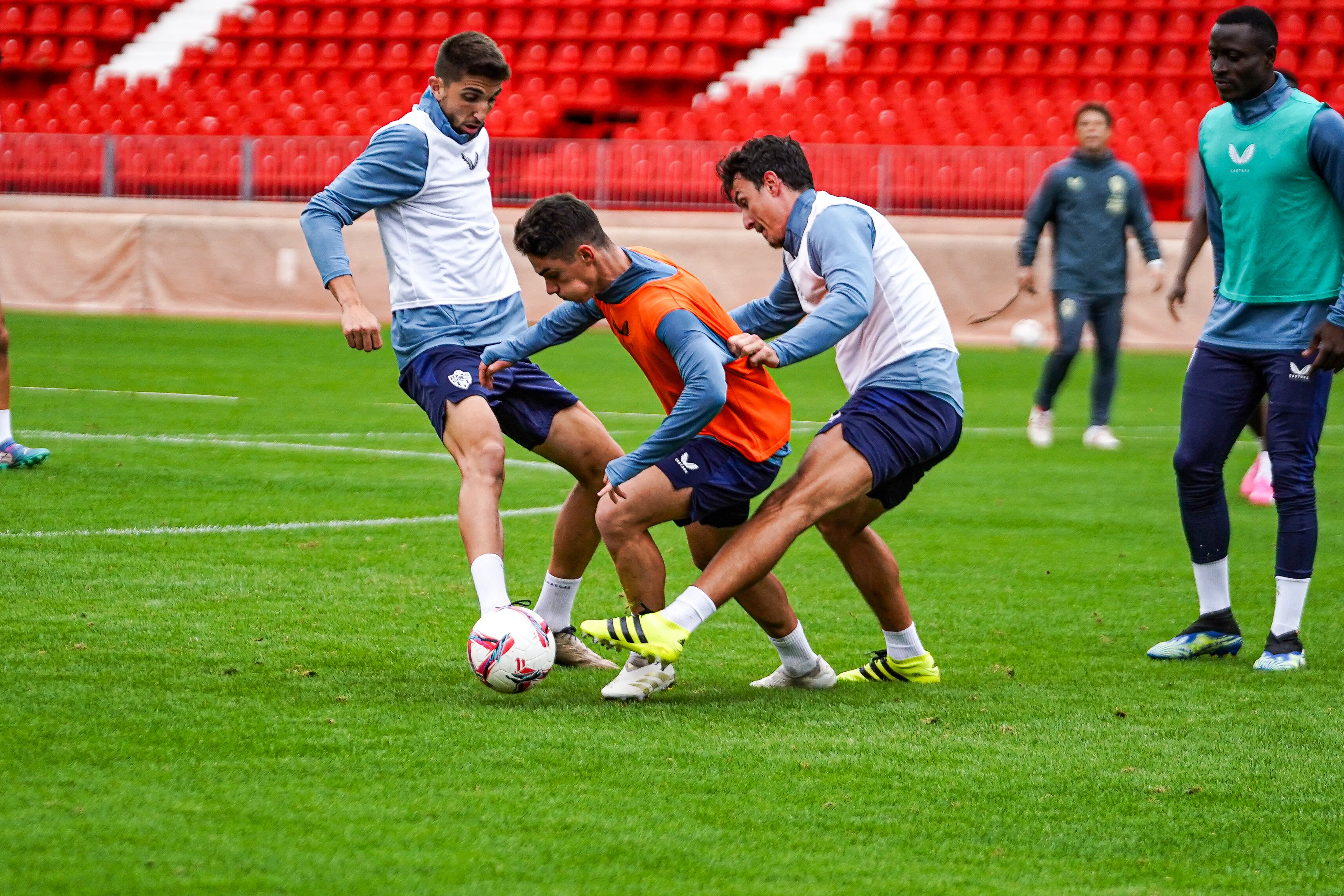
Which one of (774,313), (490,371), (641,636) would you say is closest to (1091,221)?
(774,313)

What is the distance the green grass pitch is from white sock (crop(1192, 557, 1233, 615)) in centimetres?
21

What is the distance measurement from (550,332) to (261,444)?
17.2 feet

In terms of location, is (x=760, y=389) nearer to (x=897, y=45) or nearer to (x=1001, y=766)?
(x=1001, y=766)

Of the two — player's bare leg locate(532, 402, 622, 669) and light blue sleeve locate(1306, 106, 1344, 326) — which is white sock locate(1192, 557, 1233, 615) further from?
player's bare leg locate(532, 402, 622, 669)

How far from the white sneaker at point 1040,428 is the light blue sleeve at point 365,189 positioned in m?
6.34

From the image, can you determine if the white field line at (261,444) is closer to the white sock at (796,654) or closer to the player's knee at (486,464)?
the player's knee at (486,464)

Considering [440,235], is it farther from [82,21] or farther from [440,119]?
[82,21]

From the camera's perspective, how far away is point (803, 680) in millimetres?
4883

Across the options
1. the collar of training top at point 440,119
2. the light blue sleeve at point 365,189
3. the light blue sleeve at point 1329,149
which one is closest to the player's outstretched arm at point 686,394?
the light blue sleeve at point 365,189

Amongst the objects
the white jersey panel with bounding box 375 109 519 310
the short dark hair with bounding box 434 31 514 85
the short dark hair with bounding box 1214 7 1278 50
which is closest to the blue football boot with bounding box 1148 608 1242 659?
the short dark hair with bounding box 1214 7 1278 50

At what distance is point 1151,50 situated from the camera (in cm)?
2159

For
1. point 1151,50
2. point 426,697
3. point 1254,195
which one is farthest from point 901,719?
point 1151,50

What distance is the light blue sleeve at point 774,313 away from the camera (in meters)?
5.07

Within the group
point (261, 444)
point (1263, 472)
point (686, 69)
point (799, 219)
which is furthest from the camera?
point (686, 69)
